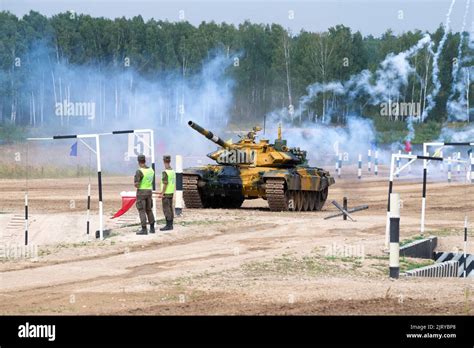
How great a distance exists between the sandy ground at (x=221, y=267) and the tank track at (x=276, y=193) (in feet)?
2.20

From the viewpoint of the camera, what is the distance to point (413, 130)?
211 ft

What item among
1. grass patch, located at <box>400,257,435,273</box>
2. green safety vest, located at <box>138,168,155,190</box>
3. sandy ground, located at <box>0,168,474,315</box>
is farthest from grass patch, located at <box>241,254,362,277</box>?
green safety vest, located at <box>138,168,155,190</box>

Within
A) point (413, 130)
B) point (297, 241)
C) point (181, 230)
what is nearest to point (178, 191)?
point (181, 230)

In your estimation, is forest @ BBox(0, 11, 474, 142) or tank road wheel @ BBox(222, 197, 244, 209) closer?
tank road wheel @ BBox(222, 197, 244, 209)

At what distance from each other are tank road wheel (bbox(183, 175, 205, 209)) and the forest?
96.7 feet

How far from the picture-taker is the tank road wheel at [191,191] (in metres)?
31.7

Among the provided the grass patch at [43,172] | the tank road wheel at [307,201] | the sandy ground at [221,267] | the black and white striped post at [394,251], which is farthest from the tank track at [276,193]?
the grass patch at [43,172]

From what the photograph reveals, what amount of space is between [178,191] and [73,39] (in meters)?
44.9

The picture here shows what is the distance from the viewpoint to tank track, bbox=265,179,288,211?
30672mm

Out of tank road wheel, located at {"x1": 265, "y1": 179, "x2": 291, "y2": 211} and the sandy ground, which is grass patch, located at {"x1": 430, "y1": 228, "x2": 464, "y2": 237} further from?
tank road wheel, located at {"x1": 265, "y1": 179, "x2": 291, "y2": 211}

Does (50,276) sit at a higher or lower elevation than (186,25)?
lower

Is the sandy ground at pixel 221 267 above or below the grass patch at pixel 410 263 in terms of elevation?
above

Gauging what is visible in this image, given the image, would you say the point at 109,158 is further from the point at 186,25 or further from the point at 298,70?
the point at 186,25

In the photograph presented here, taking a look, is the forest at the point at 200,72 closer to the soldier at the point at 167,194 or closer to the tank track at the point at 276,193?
the tank track at the point at 276,193
